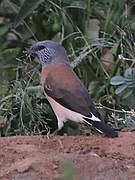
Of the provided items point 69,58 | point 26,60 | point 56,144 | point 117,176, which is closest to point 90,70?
point 69,58

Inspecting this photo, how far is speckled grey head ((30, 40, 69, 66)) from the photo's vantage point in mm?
6917

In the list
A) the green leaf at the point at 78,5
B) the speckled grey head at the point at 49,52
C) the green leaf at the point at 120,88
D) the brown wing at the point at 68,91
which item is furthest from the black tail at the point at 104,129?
the green leaf at the point at 78,5

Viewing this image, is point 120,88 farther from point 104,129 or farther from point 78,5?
point 78,5

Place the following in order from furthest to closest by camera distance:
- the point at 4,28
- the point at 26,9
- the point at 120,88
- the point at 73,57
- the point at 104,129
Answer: the point at 4,28 < the point at 26,9 < the point at 73,57 < the point at 120,88 < the point at 104,129

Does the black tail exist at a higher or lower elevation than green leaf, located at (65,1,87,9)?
lower

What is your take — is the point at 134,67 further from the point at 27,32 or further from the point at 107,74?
the point at 27,32

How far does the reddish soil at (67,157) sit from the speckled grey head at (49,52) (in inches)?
47.7

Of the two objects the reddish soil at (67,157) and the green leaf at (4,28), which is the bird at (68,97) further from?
the green leaf at (4,28)

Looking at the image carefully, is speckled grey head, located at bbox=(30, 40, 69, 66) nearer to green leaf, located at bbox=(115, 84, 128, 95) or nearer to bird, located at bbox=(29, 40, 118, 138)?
bird, located at bbox=(29, 40, 118, 138)

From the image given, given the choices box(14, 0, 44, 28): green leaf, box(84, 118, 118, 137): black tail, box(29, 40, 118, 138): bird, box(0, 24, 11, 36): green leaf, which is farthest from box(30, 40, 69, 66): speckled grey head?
box(0, 24, 11, 36): green leaf

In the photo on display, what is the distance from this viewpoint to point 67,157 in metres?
5.12

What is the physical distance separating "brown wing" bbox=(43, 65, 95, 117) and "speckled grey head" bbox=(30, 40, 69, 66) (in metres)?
0.39

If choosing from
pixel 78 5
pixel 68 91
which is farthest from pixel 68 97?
pixel 78 5

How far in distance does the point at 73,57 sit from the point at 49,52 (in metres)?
0.67
